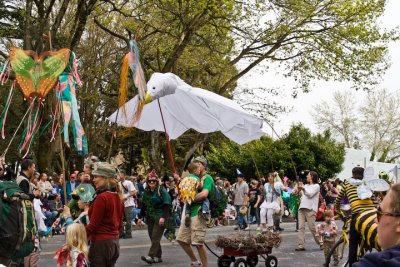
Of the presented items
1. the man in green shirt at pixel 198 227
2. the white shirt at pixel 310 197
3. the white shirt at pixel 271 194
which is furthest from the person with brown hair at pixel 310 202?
the man in green shirt at pixel 198 227

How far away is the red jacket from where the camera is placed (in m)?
7.40

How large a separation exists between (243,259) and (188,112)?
8.47 feet

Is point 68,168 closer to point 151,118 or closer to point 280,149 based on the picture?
point 280,149

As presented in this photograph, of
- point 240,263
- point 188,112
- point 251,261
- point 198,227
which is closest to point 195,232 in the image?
point 198,227

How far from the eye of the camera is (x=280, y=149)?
39406 millimetres

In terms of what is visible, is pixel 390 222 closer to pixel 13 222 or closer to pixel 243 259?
pixel 13 222

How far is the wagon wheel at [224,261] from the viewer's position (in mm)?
11602

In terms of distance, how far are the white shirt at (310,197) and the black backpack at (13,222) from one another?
8677mm

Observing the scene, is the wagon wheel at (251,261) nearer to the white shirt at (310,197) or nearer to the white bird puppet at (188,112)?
the white bird puppet at (188,112)

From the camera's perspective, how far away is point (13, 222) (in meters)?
7.15

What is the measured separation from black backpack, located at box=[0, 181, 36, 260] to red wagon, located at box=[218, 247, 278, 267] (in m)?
4.75

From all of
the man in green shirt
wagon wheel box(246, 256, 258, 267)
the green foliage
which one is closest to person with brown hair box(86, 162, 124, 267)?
the man in green shirt

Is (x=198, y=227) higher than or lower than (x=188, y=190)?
lower

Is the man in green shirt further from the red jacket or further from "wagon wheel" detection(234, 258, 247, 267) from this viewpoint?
the red jacket
